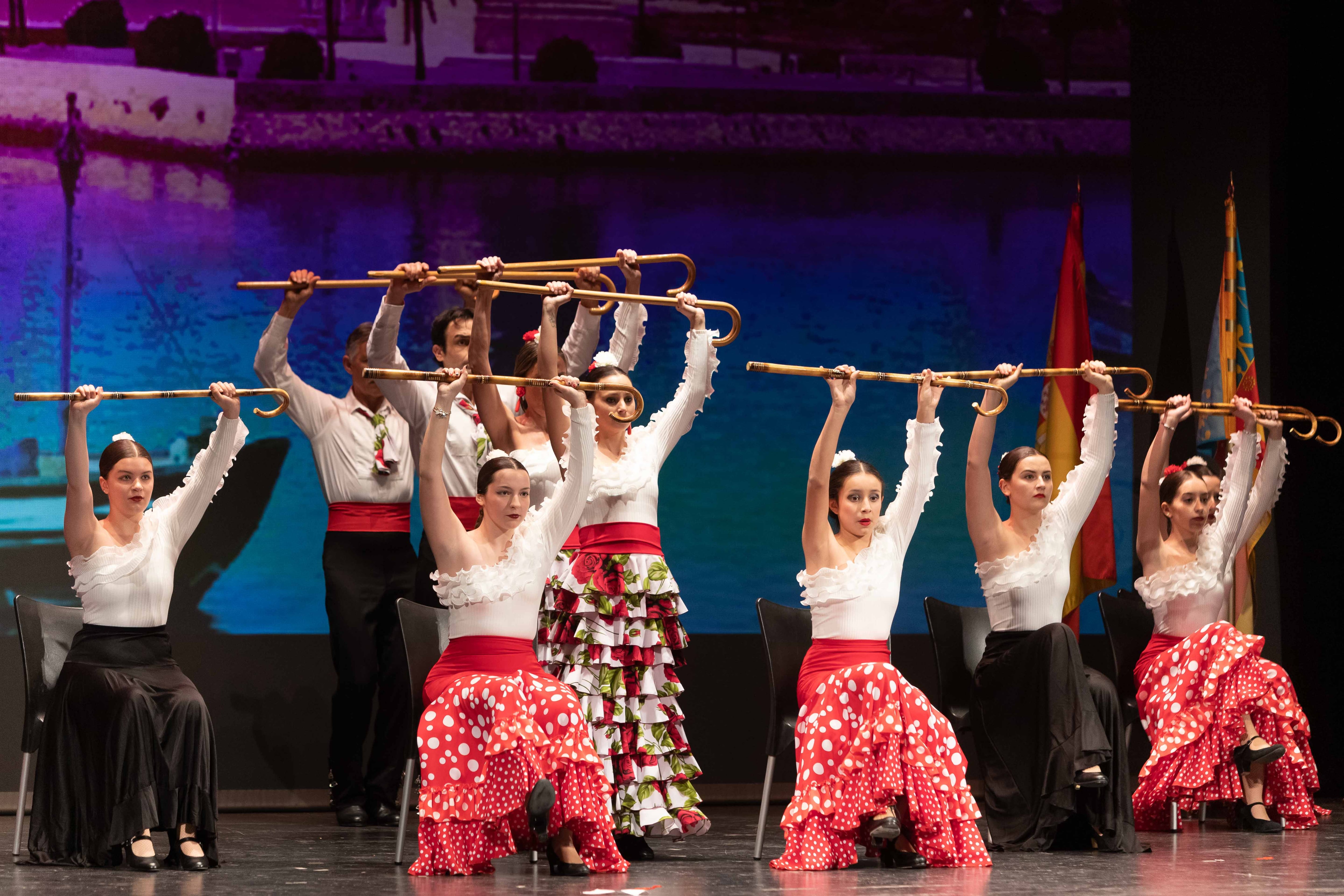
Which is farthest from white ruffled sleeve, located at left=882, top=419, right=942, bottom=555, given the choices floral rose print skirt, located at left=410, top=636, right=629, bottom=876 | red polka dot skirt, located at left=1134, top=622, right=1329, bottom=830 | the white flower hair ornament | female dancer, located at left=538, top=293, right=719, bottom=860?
red polka dot skirt, located at left=1134, top=622, right=1329, bottom=830

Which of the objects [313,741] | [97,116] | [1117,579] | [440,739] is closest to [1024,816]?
[440,739]

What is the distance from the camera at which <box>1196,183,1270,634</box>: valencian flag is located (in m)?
6.31

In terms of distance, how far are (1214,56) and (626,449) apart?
13.2ft

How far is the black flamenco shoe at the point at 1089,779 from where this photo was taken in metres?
4.47

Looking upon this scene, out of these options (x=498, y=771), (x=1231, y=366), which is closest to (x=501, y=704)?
(x=498, y=771)

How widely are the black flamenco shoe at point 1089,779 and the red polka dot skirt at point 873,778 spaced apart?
0.43 meters

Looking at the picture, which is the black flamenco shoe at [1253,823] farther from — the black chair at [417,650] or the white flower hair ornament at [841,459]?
the black chair at [417,650]

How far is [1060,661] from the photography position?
4609 millimetres

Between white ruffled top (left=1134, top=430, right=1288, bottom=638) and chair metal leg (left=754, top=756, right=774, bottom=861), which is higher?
white ruffled top (left=1134, top=430, right=1288, bottom=638)

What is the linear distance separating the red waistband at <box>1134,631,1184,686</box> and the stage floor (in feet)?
2.32

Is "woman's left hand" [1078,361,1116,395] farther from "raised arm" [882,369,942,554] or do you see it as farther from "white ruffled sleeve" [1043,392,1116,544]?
"raised arm" [882,369,942,554]

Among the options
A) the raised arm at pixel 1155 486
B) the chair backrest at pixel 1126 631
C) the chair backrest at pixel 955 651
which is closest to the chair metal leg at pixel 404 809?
the chair backrest at pixel 955 651

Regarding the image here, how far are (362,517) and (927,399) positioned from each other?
2.14m

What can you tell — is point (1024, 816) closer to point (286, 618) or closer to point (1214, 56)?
point (286, 618)
